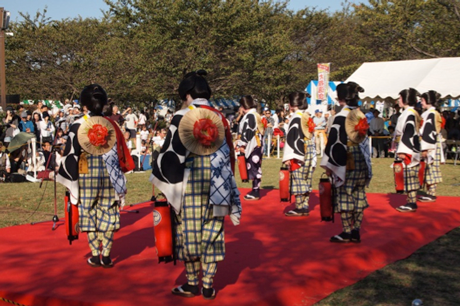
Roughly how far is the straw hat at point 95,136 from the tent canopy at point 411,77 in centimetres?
1498

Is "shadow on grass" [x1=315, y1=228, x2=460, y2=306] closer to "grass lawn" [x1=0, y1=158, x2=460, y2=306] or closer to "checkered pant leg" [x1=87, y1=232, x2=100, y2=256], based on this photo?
"grass lawn" [x1=0, y1=158, x2=460, y2=306]

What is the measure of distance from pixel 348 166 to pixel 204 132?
2.61 meters

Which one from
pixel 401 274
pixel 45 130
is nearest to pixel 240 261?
pixel 401 274

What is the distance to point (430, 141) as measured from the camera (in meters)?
9.26

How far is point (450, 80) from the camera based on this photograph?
18859 mm

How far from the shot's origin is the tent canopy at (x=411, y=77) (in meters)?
18.8

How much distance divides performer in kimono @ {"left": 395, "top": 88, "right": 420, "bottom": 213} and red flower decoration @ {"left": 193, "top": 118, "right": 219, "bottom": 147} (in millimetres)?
4947

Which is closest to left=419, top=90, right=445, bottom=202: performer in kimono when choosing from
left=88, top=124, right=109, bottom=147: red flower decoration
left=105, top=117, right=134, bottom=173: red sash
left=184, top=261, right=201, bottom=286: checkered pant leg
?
left=105, top=117, right=134, bottom=173: red sash

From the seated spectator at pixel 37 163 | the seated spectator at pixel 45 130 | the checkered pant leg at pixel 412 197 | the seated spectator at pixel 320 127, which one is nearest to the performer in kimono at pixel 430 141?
the checkered pant leg at pixel 412 197

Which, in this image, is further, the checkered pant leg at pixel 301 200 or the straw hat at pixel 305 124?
the checkered pant leg at pixel 301 200

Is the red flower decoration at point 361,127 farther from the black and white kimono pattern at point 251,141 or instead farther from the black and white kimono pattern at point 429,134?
the black and white kimono pattern at point 251,141

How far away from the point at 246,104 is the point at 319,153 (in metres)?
12.3

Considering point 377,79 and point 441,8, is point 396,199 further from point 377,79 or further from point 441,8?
point 441,8

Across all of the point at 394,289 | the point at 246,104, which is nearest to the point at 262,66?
the point at 246,104
